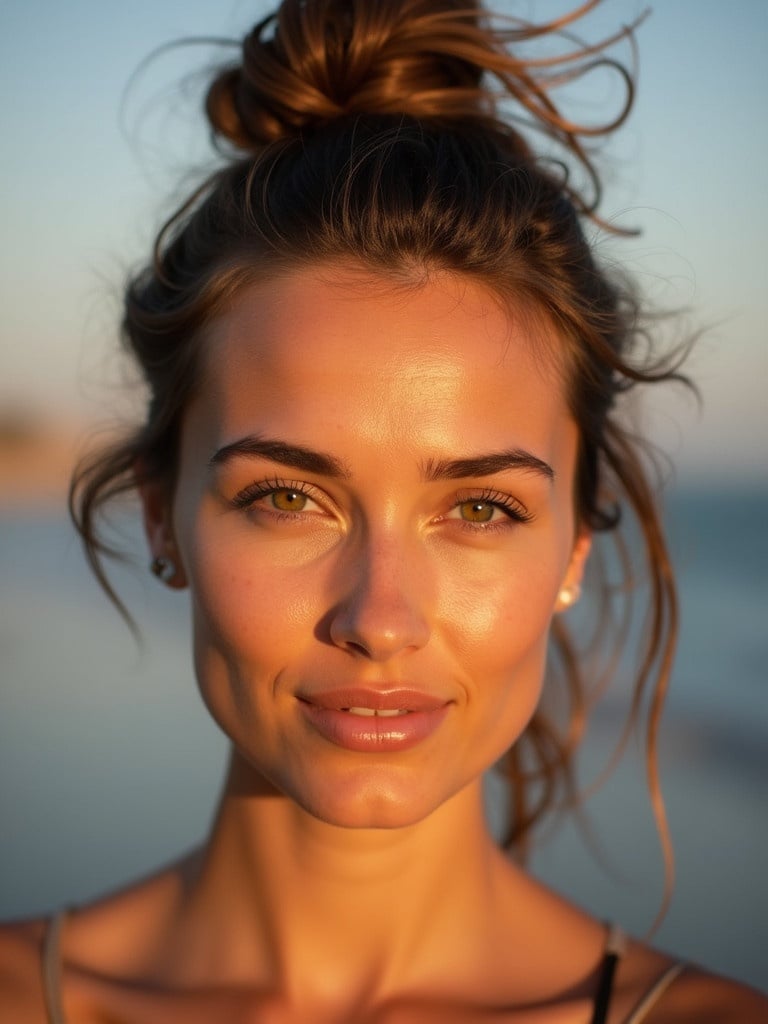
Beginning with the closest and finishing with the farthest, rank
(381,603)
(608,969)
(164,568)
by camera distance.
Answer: (381,603) → (608,969) → (164,568)

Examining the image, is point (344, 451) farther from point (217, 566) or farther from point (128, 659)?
point (128, 659)

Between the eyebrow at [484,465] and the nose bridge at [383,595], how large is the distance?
0.36 feet

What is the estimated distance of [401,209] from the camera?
7.25 feet

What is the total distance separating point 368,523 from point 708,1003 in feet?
3.36

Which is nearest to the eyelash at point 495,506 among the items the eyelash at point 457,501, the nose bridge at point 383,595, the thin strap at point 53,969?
the eyelash at point 457,501

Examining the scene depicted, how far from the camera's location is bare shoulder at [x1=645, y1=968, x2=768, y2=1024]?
7.14 feet

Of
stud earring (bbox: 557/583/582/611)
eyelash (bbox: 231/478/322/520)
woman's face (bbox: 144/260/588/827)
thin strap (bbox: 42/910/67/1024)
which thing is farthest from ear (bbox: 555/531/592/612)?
thin strap (bbox: 42/910/67/1024)

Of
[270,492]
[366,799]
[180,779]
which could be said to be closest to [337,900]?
[366,799]

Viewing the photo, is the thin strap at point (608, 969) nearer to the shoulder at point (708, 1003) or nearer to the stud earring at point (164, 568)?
the shoulder at point (708, 1003)

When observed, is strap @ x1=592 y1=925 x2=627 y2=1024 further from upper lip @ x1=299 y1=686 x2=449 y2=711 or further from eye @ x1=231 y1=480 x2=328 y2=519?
eye @ x1=231 y1=480 x2=328 y2=519

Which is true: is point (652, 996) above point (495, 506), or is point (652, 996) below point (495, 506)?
below

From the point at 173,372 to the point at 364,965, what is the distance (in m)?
1.13

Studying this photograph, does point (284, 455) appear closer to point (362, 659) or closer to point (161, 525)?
point (362, 659)

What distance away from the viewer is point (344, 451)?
79.7 inches
